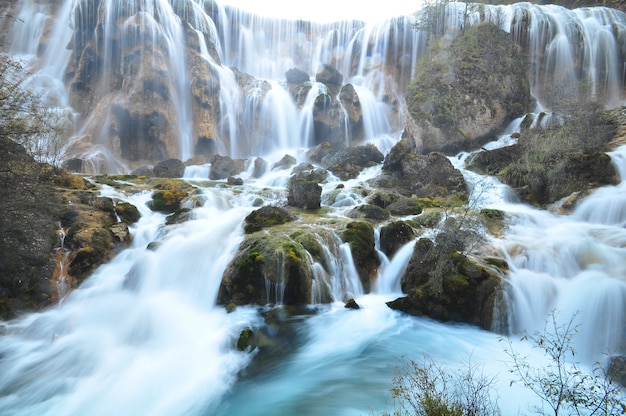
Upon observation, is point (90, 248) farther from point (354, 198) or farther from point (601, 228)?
point (601, 228)

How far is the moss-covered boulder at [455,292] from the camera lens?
800 cm

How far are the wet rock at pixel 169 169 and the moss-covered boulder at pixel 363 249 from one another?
613 inches

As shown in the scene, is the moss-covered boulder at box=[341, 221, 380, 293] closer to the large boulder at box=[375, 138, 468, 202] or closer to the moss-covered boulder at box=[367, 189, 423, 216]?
the moss-covered boulder at box=[367, 189, 423, 216]

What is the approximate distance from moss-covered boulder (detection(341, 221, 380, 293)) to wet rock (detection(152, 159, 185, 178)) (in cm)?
1558

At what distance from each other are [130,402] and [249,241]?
5.41 meters

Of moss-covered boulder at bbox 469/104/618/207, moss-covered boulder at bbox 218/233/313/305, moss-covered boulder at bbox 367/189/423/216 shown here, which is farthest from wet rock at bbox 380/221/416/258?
moss-covered boulder at bbox 469/104/618/207

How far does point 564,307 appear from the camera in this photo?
306 inches

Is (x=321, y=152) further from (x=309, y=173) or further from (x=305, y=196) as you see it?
(x=305, y=196)

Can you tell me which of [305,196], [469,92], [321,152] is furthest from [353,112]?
[305,196]

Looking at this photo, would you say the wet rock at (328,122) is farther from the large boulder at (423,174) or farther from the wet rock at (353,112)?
the large boulder at (423,174)

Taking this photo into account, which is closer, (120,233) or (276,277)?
(276,277)

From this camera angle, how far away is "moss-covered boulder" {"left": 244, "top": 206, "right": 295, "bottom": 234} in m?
12.1

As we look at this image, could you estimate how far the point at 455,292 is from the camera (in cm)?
823

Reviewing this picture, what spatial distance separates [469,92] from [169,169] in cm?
2077
